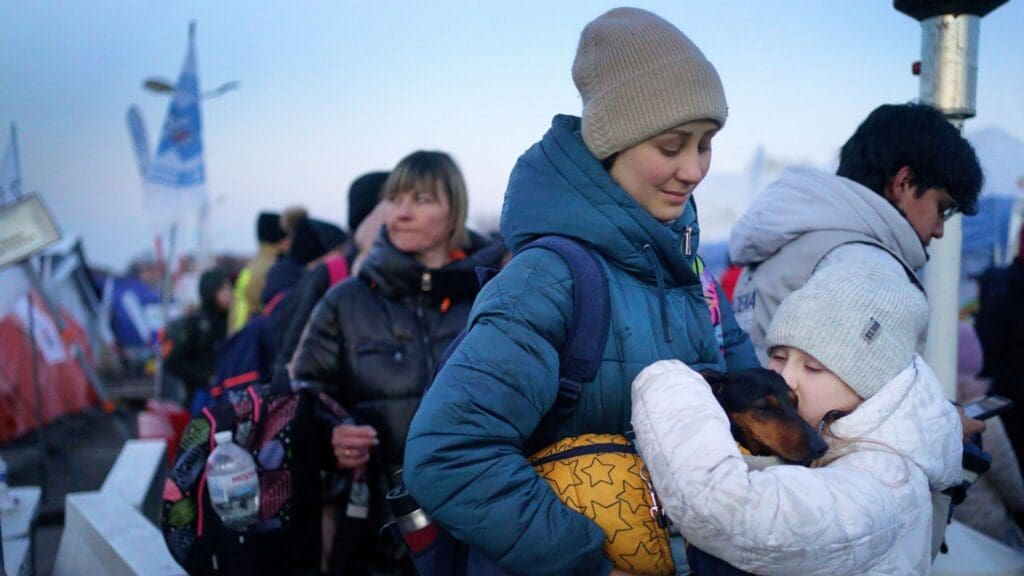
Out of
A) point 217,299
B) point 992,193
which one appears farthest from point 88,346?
point 992,193

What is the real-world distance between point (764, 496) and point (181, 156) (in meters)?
10.1

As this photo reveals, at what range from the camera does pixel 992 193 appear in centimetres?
914

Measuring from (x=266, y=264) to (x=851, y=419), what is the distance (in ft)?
19.4

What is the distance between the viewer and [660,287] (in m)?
1.58

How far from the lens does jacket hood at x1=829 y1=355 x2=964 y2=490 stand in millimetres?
1567

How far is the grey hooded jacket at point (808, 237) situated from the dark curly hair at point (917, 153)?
186mm

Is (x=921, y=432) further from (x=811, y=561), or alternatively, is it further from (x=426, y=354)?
(x=426, y=354)

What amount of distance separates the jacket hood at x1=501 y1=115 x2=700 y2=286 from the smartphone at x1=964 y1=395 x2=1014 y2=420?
1.41 meters

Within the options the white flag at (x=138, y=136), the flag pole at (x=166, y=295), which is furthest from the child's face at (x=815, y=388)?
the white flag at (x=138, y=136)

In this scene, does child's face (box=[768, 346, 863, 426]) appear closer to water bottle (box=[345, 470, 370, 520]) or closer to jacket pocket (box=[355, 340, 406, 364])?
jacket pocket (box=[355, 340, 406, 364])

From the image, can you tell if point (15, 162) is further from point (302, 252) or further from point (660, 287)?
point (660, 287)

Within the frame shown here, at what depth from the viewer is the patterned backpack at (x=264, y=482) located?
8.09ft

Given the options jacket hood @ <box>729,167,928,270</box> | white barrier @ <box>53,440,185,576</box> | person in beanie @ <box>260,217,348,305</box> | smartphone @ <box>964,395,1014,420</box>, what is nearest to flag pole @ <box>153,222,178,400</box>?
person in beanie @ <box>260,217,348,305</box>

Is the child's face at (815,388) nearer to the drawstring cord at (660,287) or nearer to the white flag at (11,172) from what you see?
the drawstring cord at (660,287)
